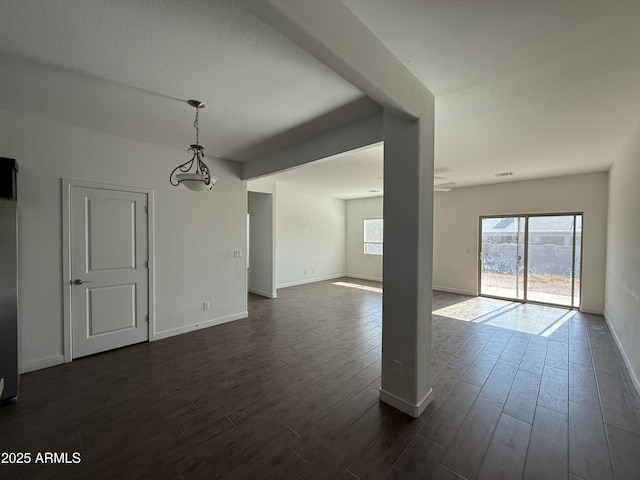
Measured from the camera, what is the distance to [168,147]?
148 inches

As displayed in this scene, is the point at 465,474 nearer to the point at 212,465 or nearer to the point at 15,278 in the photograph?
the point at 212,465

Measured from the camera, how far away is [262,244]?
21.2ft

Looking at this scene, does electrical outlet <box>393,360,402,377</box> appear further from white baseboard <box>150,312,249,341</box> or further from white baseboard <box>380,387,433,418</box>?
white baseboard <box>150,312,249,341</box>

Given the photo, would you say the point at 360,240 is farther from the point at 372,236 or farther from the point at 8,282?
the point at 8,282

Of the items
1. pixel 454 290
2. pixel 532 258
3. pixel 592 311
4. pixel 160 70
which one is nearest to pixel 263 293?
pixel 454 290

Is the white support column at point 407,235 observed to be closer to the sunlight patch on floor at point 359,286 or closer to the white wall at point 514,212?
the sunlight patch on floor at point 359,286

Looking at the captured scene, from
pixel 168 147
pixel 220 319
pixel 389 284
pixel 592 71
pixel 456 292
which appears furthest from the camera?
pixel 456 292

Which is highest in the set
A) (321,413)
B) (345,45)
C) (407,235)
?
(345,45)

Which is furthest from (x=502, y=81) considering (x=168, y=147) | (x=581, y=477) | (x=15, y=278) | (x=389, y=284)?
(x=15, y=278)

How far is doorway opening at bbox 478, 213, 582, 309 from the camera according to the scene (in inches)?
208

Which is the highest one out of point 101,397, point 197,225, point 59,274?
point 197,225

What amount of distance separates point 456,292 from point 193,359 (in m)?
6.16

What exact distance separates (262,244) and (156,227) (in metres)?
2.89

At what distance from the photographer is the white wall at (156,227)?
2.83 meters
